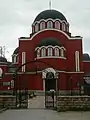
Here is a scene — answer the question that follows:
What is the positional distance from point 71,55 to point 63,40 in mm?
2951

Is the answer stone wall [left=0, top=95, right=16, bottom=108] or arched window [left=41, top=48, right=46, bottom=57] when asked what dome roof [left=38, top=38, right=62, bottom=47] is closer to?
arched window [left=41, top=48, right=46, bottom=57]

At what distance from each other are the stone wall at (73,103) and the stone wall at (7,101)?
3295 millimetres

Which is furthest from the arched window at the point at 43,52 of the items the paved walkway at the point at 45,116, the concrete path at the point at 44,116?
the concrete path at the point at 44,116

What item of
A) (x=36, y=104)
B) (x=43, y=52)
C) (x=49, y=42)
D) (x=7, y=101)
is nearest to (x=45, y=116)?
(x=7, y=101)

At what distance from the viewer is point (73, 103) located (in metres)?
17.8

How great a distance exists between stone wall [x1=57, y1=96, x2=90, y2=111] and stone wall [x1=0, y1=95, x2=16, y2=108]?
10.8ft

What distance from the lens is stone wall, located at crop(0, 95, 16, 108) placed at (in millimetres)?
Result: 18938

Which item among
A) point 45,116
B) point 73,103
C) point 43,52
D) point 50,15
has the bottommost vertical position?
point 45,116

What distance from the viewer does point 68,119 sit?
1309 cm

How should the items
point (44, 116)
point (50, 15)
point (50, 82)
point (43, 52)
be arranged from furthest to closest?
point (50, 15) < point (43, 52) < point (50, 82) < point (44, 116)

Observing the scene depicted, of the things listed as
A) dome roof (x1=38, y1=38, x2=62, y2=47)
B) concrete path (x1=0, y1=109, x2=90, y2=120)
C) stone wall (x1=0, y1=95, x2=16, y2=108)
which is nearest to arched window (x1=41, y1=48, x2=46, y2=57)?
dome roof (x1=38, y1=38, x2=62, y2=47)

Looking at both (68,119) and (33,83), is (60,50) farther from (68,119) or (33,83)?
(68,119)

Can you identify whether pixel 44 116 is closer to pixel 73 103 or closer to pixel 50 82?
pixel 73 103

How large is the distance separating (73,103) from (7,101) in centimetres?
454
